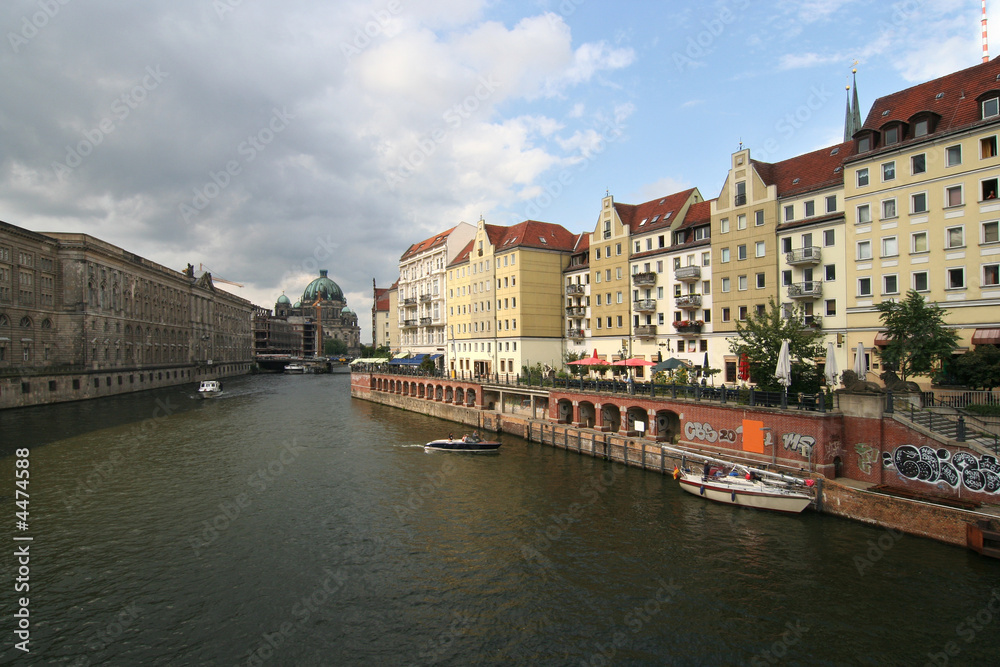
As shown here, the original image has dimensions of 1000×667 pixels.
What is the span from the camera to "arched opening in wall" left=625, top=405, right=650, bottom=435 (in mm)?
41456

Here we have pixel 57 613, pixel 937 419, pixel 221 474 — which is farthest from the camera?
pixel 221 474

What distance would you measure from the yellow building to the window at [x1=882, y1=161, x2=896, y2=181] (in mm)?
70

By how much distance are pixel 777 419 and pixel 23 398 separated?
89401 millimetres

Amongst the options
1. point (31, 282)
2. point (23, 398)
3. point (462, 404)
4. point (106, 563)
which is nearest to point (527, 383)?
point (462, 404)

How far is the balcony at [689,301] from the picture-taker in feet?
170

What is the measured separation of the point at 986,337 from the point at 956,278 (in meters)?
4.32

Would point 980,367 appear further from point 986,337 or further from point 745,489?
point 745,489

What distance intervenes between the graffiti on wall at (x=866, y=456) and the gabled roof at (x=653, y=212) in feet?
108

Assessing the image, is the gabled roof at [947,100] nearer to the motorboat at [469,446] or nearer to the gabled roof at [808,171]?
the gabled roof at [808,171]

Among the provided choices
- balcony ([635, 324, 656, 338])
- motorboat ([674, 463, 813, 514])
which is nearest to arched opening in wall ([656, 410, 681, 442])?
motorboat ([674, 463, 813, 514])

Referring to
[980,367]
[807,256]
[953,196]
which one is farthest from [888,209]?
[980,367]

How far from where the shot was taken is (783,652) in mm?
16297

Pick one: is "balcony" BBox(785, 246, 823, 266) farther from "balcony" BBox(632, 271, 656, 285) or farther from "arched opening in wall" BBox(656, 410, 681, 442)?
"arched opening in wall" BBox(656, 410, 681, 442)

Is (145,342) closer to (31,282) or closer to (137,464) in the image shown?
(31,282)
